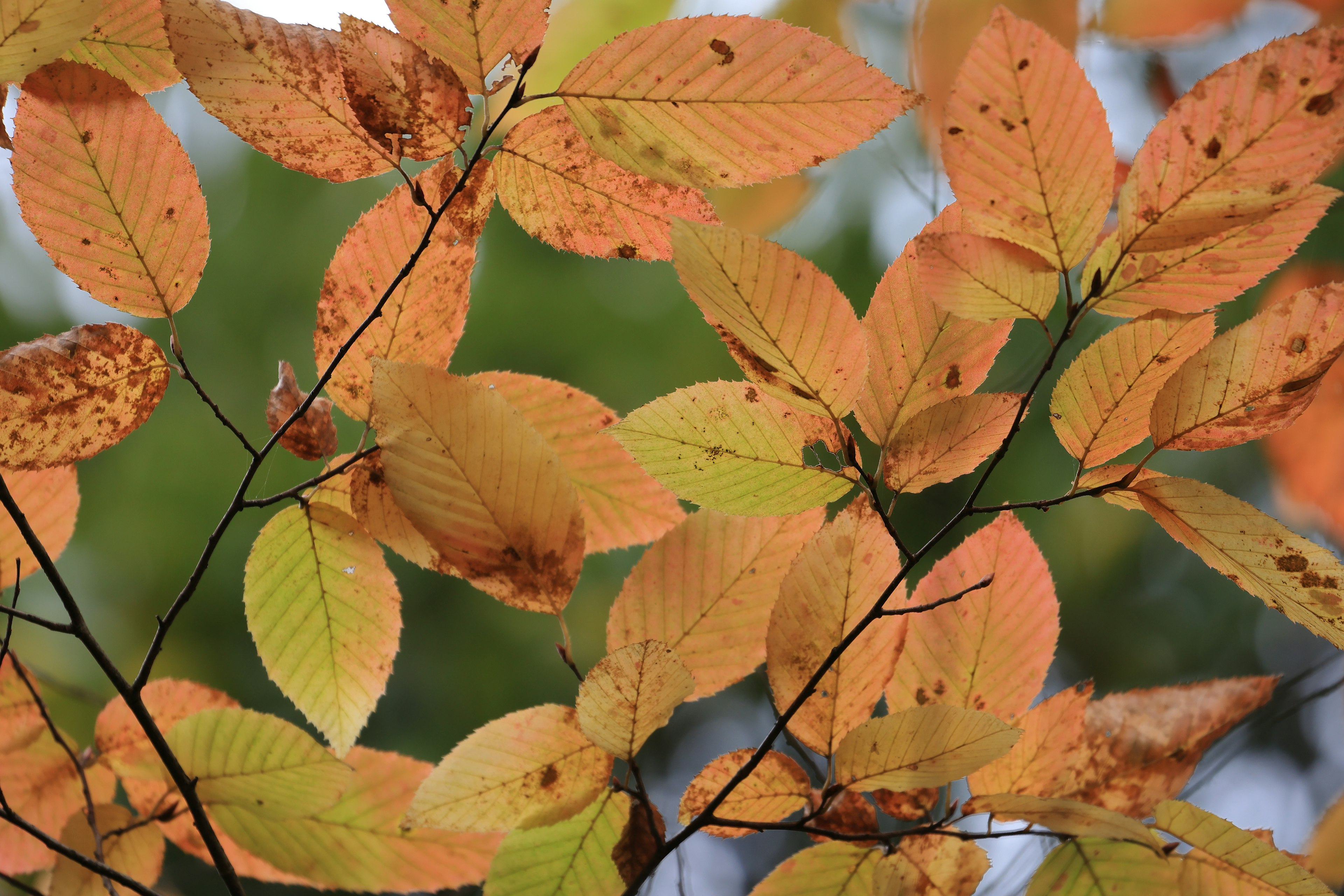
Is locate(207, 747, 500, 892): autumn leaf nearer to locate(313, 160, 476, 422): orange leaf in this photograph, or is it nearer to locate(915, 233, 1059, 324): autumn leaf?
locate(313, 160, 476, 422): orange leaf

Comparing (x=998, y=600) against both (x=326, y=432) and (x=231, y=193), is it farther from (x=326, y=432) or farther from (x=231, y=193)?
(x=231, y=193)

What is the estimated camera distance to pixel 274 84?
0.31 m

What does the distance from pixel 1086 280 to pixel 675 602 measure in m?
0.20

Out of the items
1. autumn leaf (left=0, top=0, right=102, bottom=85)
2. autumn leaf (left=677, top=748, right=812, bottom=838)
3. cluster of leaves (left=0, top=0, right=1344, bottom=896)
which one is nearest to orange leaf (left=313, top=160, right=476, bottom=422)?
cluster of leaves (left=0, top=0, right=1344, bottom=896)

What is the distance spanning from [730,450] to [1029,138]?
0.47 feet

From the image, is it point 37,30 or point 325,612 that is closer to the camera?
point 37,30

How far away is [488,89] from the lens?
319 mm

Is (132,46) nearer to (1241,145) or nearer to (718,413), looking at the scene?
(718,413)

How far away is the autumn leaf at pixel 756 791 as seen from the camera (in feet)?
1.19

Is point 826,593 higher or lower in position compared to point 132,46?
lower

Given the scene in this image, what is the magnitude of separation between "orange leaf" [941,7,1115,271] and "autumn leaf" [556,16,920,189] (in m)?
0.04

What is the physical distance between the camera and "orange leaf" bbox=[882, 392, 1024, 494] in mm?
299

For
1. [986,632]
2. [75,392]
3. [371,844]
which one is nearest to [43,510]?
[75,392]

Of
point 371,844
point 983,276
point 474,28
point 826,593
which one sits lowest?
point 371,844
